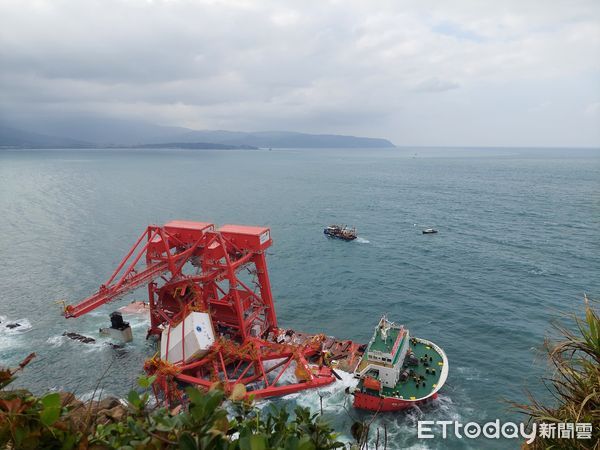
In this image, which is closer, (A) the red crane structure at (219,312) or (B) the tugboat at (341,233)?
(A) the red crane structure at (219,312)

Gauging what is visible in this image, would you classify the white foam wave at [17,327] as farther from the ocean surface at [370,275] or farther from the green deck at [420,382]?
the green deck at [420,382]

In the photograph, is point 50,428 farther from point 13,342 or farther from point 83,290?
point 83,290

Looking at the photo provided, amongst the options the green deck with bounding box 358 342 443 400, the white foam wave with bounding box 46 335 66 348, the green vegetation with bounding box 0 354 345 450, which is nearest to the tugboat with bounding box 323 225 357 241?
the green deck with bounding box 358 342 443 400

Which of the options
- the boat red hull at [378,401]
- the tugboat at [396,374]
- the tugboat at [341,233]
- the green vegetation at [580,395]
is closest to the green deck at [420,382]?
the tugboat at [396,374]

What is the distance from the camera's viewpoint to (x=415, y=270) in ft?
214

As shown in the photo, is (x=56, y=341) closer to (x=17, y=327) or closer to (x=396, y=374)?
(x=17, y=327)

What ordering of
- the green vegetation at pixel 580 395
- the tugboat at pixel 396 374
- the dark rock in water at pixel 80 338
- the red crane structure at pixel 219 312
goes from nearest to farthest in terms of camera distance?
the green vegetation at pixel 580 395 < the tugboat at pixel 396 374 < the red crane structure at pixel 219 312 < the dark rock in water at pixel 80 338

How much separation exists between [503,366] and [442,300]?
14.8 metres

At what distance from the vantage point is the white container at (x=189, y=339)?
36.5 meters

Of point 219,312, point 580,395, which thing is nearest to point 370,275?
point 219,312

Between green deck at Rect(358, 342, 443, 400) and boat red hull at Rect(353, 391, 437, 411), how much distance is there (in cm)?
59

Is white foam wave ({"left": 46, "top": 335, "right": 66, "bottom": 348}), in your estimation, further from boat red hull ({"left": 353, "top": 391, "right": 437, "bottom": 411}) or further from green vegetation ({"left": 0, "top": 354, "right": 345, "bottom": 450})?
green vegetation ({"left": 0, "top": 354, "right": 345, "bottom": 450})

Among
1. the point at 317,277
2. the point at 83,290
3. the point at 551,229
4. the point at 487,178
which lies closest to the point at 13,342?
the point at 83,290

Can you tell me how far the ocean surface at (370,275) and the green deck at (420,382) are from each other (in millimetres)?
1509
